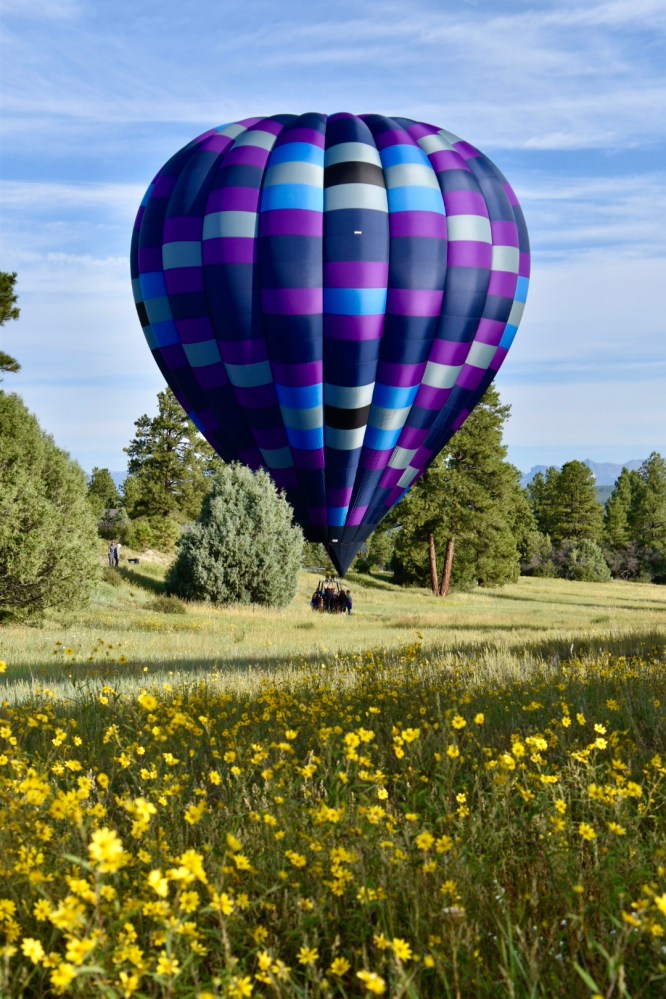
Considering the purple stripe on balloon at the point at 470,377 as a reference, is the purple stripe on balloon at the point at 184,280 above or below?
above

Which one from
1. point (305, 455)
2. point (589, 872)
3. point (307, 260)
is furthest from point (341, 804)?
point (305, 455)

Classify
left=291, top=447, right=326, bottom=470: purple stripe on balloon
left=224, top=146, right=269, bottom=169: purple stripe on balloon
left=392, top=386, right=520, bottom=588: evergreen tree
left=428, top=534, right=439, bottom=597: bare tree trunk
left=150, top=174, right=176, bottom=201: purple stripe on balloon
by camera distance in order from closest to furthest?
left=224, top=146, right=269, bottom=169: purple stripe on balloon
left=150, top=174, right=176, bottom=201: purple stripe on balloon
left=291, top=447, right=326, bottom=470: purple stripe on balloon
left=392, top=386, right=520, bottom=588: evergreen tree
left=428, top=534, right=439, bottom=597: bare tree trunk

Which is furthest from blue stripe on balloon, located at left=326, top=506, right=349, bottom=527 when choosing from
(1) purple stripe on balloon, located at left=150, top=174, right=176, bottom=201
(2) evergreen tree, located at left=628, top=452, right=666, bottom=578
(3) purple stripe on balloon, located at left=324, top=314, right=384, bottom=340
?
(2) evergreen tree, located at left=628, top=452, right=666, bottom=578

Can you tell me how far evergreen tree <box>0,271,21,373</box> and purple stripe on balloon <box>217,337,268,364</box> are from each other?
10.8 metres

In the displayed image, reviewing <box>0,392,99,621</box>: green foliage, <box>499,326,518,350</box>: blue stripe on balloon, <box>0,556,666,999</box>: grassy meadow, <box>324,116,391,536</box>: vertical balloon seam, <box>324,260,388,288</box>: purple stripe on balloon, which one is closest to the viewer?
<box>0,556,666,999</box>: grassy meadow

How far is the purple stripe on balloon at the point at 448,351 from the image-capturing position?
20969mm

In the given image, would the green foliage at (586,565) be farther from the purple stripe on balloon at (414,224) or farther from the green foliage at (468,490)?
the purple stripe on balloon at (414,224)

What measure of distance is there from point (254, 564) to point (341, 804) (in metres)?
25.5

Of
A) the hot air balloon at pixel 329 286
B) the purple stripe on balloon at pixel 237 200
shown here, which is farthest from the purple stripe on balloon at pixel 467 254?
the purple stripe on balloon at pixel 237 200

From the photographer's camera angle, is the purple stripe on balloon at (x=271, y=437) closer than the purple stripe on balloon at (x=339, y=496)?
Yes

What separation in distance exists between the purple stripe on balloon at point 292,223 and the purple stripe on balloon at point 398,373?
11.5 ft

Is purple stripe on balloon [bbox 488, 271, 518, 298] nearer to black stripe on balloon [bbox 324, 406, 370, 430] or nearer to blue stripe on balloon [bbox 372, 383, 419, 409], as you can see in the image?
blue stripe on balloon [bbox 372, 383, 419, 409]

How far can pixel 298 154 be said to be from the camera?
20.1 meters

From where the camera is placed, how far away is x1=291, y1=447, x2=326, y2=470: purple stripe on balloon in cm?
2204
